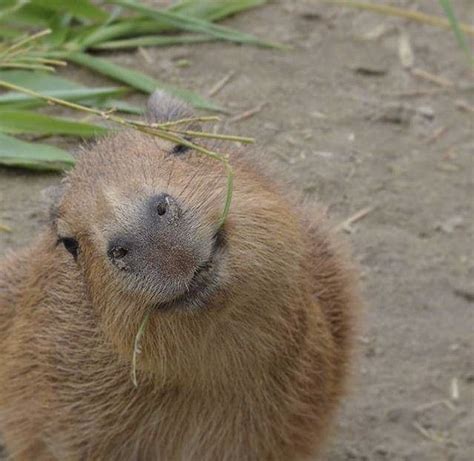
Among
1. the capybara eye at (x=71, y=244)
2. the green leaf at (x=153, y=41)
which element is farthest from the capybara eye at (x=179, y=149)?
the green leaf at (x=153, y=41)

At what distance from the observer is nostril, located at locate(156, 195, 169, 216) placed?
312 cm

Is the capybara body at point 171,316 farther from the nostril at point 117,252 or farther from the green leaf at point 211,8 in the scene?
the green leaf at point 211,8

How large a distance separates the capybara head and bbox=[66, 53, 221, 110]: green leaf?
5.82 feet

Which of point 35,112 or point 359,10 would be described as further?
point 359,10

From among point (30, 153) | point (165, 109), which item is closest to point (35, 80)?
point (30, 153)

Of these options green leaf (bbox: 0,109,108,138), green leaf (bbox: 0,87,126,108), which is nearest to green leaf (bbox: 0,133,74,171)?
green leaf (bbox: 0,109,108,138)

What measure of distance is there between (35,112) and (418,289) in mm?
1880

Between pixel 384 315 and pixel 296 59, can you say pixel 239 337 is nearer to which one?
pixel 384 315

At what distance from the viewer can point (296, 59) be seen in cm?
639

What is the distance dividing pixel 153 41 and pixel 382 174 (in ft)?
4.40

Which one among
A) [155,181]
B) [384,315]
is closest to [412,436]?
[384,315]

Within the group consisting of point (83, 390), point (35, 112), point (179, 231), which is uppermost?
point (179, 231)

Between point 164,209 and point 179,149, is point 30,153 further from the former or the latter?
point 164,209

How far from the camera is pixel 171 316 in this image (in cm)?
336
